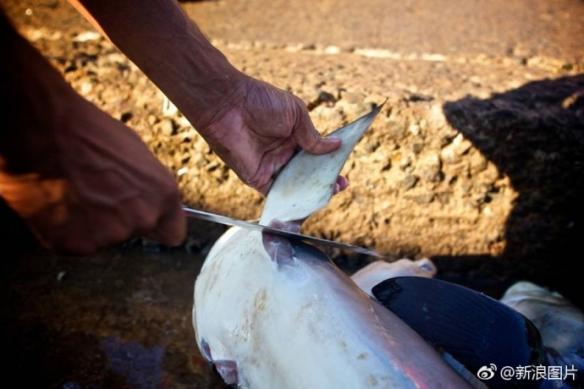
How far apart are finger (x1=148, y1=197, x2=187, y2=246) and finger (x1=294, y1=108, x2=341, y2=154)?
0.57 m

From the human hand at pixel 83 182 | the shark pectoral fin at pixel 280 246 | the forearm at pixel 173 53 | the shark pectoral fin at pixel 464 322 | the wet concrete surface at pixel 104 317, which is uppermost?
the forearm at pixel 173 53

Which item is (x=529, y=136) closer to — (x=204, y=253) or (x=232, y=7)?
(x=204, y=253)

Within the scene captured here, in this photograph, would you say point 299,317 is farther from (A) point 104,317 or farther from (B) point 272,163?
(A) point 104,317

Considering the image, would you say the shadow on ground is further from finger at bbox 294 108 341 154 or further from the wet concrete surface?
the wet concrete surface

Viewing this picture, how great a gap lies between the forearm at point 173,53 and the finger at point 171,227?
544mm

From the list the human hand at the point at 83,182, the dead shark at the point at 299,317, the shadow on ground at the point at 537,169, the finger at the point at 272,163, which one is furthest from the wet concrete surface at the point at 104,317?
the shadow on ground at the point at 537,169

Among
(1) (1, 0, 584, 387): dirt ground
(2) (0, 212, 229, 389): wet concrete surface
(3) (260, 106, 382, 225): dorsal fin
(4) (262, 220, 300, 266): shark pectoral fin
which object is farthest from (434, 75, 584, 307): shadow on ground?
(2) (0, 212, 229, 389): wet concrete surface

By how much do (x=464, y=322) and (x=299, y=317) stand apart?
1.73ft

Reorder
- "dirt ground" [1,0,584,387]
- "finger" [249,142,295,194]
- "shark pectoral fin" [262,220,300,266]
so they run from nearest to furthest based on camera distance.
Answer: "shark pectoral fin" [262,220,300,266]
"finger" [249,142,295,194]
"dirt ground" [1,0,584,387]

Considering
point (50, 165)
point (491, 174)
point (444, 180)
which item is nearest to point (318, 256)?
point (50, 165)

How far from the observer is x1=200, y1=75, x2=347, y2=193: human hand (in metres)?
1.38

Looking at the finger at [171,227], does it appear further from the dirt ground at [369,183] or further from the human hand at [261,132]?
the dirt ground at [369,183]

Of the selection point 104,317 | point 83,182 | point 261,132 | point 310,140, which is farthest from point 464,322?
point 104,317

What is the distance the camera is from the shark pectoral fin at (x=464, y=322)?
1.21m
